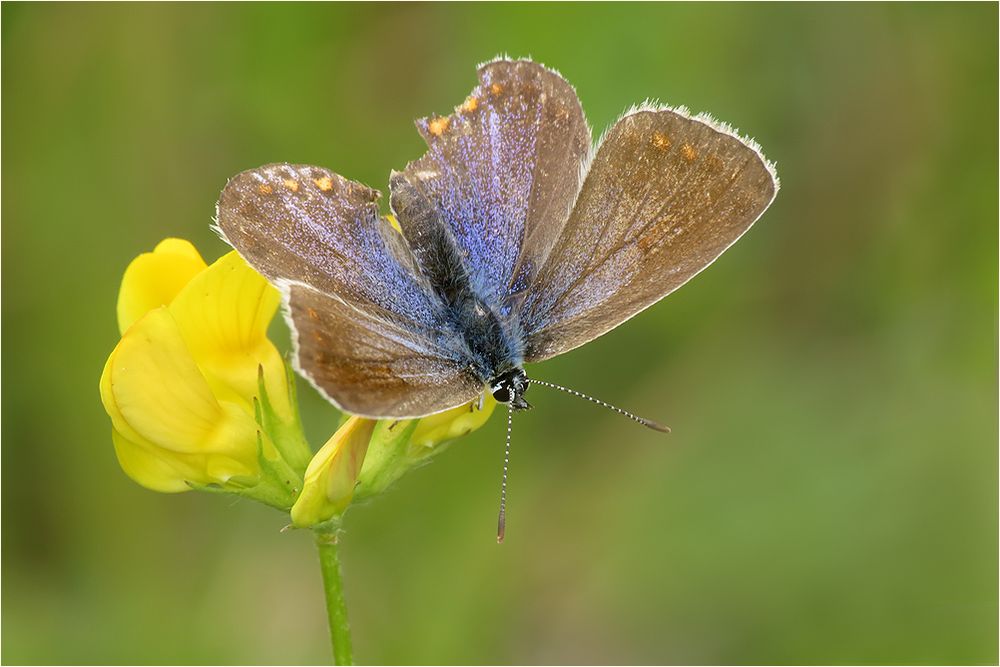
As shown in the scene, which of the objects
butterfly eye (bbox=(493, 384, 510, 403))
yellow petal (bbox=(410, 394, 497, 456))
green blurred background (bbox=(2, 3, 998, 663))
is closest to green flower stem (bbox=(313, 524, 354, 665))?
yellow petal (bbox=(410, 394, 497, 456))

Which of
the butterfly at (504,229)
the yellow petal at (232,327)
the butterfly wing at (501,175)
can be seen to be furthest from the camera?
the butterfly wing at (501,175)

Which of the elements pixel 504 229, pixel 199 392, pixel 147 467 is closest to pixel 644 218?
pixel 504 229

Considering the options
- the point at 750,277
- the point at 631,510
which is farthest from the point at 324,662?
the point at 750,277

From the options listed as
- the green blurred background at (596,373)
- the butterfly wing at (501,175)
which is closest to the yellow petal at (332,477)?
the butterfly wing at (501,175)

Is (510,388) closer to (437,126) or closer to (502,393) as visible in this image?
(502,393)

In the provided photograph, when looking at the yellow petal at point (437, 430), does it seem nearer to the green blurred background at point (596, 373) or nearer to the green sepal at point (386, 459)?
the green sepal at point (386, 459)

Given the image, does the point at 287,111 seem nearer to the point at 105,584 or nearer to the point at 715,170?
the point at 105,584
